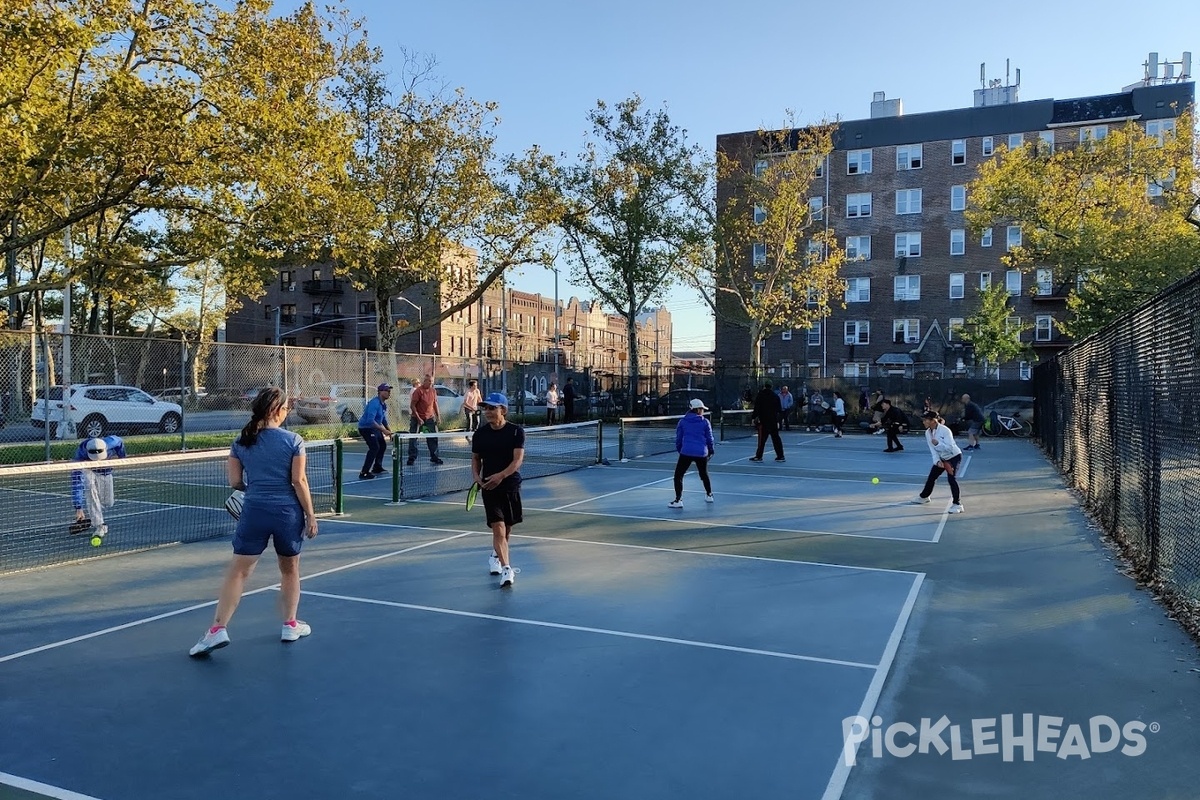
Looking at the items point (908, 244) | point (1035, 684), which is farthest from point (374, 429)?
point (908, 244)

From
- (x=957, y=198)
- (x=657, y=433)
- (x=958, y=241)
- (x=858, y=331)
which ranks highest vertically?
(x=957, y=198)

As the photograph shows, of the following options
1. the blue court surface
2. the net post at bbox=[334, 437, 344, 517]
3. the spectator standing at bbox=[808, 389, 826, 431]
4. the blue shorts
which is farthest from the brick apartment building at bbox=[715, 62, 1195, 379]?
the blue shorts

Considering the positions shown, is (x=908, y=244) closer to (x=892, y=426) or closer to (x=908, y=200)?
(x=908, y=200)

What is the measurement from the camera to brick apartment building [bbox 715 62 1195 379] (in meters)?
49.4

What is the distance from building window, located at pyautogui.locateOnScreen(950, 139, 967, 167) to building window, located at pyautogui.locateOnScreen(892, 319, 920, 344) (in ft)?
32.6

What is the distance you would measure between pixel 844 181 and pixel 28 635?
180ft

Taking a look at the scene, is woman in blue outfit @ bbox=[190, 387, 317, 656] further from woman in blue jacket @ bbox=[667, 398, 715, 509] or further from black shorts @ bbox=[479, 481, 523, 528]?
woman in blue jacket @ bbox=[667, 398, 715, 509]

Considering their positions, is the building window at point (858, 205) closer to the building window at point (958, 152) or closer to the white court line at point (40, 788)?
the building window at point (958, 152)

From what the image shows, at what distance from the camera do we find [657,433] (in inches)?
1120

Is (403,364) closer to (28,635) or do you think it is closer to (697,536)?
(697,536)

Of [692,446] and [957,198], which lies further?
[957,198]

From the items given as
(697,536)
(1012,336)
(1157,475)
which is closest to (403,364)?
(697,536)

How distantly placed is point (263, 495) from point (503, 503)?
2390 millimetres

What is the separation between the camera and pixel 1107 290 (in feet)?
88.6
